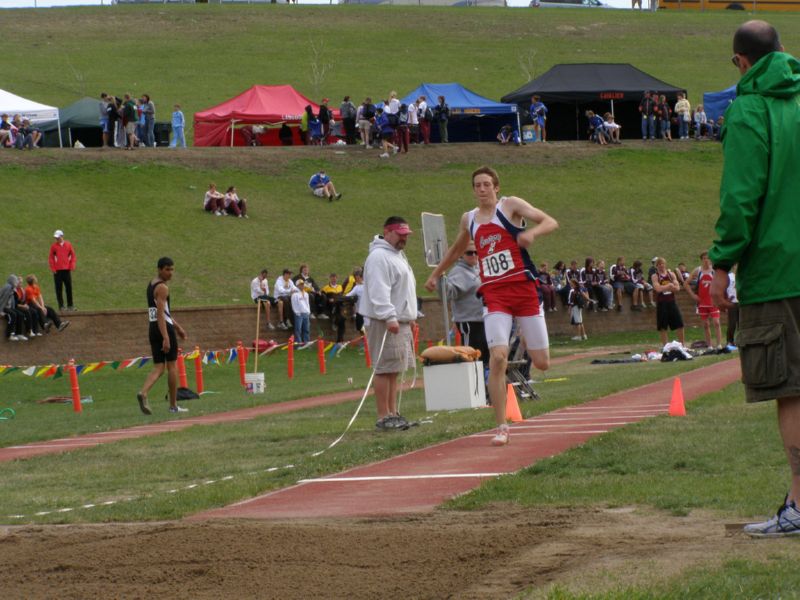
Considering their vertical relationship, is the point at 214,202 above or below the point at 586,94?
below

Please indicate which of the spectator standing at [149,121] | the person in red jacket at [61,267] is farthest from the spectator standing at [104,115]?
the person in red jacket at [61,267]

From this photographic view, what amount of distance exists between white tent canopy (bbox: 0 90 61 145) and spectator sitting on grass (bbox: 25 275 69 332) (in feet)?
62.3

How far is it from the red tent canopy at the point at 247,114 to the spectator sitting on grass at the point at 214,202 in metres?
10.5

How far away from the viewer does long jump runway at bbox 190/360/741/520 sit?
7.66m

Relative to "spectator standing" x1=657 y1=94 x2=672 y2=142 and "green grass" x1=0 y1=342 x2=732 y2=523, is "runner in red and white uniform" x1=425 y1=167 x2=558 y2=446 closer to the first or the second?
"green grass" x1=0 y1=342 x2=732 y2=523

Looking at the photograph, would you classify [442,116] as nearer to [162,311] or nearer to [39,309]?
[39,309]

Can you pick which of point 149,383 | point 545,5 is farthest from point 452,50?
point 149,383

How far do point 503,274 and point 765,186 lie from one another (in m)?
4.73

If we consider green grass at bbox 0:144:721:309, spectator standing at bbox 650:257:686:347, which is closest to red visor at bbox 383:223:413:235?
spectator standing at bbox 650:257:686:347

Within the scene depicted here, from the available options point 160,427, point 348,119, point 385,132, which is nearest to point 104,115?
point 348,119

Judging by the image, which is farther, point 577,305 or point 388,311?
point 577,305

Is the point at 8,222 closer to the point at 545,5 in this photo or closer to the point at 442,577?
the point at 442,577

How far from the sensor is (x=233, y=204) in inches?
1652

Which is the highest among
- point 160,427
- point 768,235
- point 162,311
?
Result: point 768,235
